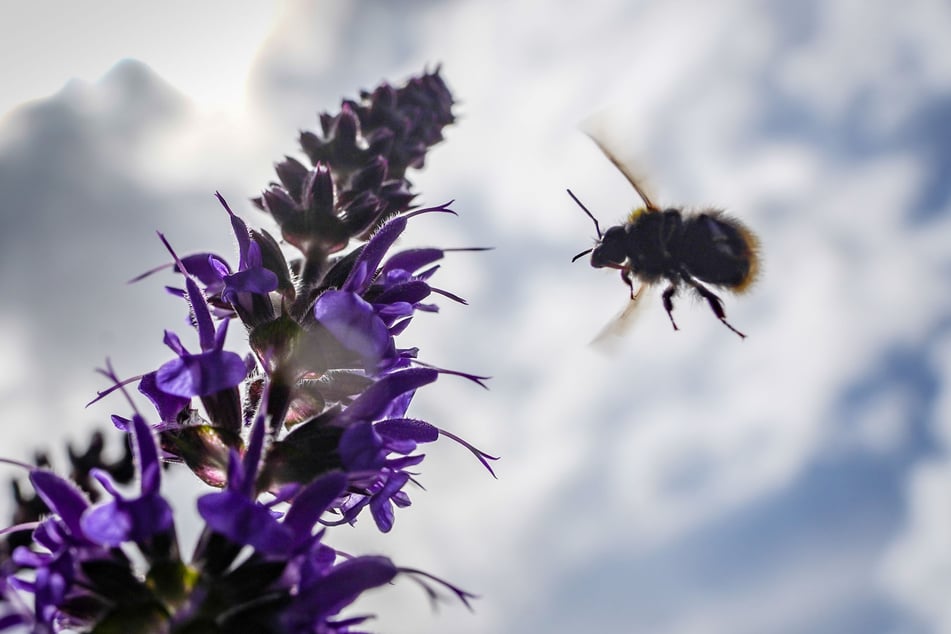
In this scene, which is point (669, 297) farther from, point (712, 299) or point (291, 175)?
point (291, 175)

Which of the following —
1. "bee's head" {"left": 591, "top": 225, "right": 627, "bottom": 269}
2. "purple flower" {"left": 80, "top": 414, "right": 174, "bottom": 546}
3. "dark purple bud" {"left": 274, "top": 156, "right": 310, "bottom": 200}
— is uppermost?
"bee's head" {"left": 591, "top": 225, "right": 627, "bottom": 269}

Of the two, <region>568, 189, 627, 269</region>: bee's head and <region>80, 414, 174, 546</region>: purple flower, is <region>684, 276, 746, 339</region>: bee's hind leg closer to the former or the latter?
<region>568, 189, 627, 269</region>: bee's head

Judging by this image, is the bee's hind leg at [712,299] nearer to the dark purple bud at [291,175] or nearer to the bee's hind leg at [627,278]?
the bee's hind leg at [627,278]

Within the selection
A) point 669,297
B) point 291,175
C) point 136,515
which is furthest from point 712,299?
point 136,515

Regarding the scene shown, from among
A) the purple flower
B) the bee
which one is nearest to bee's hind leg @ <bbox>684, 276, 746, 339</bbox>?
the bee

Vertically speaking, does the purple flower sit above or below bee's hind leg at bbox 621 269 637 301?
below

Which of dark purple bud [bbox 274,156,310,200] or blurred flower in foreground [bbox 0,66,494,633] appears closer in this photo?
blurred flower in foreground [bbox 0,66,494,633]
